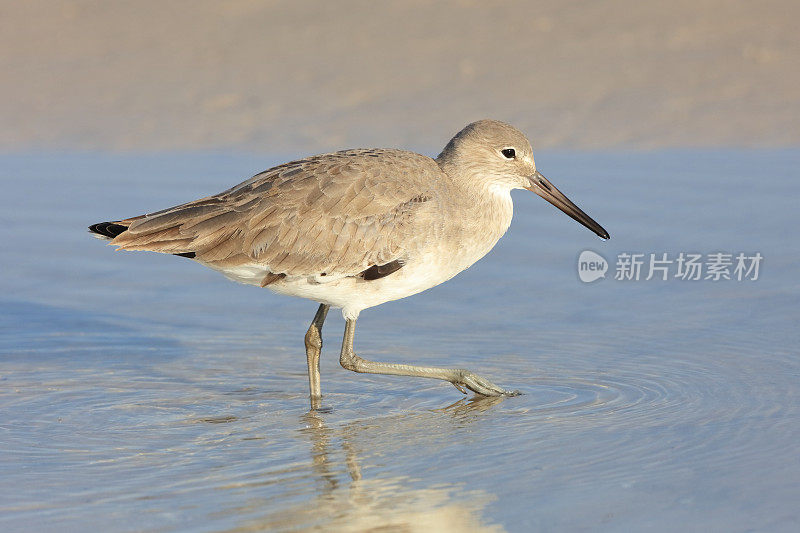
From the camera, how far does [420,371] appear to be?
280 inches

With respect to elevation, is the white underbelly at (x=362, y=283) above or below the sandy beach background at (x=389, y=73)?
below

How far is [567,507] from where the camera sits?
5117 millimetres

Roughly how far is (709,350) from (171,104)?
7.29 metres

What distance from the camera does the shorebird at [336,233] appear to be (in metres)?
6.91

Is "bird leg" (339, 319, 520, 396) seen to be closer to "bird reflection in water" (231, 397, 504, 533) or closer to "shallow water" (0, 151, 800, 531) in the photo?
"shallow water" (0, 151, 800, 531)

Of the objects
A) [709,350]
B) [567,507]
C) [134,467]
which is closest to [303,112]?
[709,350]

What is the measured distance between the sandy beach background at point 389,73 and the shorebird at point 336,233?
481 centimetres

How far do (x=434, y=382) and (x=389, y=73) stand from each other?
20.7 feet

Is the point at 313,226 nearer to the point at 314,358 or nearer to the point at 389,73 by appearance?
the point at 314,358

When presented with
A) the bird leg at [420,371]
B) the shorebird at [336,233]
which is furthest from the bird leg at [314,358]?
the bird leg at [420,371]

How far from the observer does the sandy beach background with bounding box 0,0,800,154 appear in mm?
12023

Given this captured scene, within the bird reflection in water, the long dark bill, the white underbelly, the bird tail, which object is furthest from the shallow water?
the bird tail

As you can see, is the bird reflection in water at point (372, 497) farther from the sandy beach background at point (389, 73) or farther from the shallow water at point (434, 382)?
the sandy beach background at point (389, 73)

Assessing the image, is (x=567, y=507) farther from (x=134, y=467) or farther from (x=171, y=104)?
(x=171, y=104)
